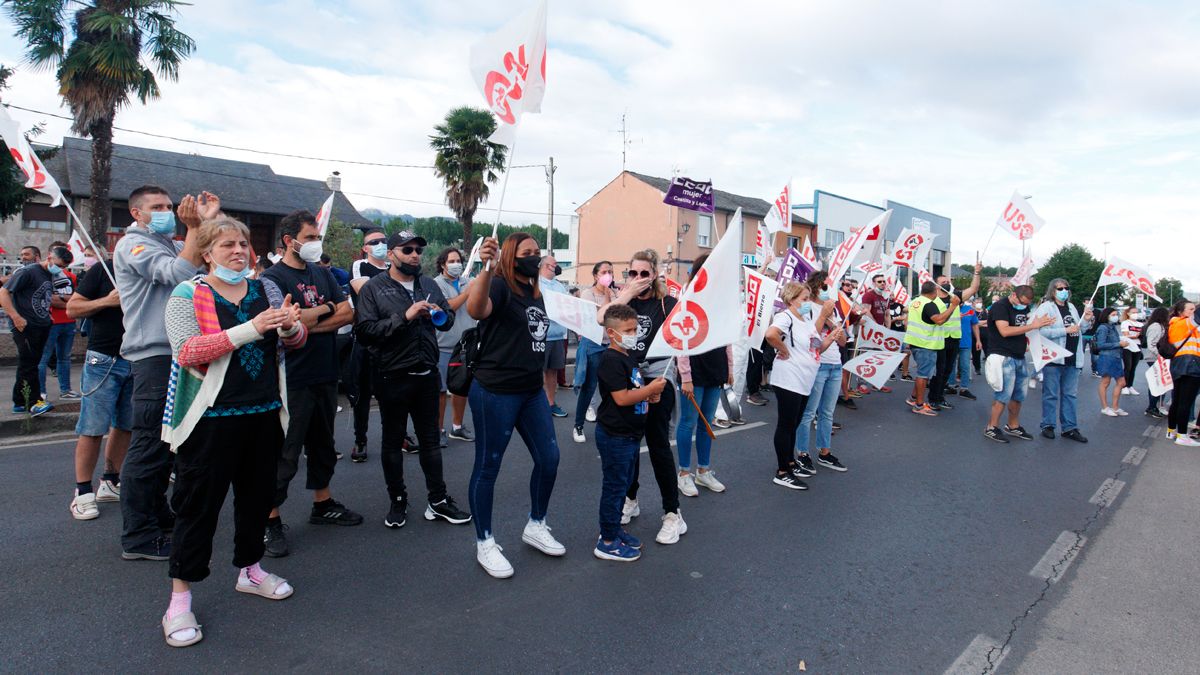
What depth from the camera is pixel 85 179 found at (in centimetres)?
2591

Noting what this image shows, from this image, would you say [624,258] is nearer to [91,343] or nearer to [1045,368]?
[1045,368]

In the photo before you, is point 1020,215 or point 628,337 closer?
point 628,337

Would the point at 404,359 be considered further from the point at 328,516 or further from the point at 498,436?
the point at 328,516

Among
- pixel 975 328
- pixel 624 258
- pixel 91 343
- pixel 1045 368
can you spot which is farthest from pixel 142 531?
pixel 624 258

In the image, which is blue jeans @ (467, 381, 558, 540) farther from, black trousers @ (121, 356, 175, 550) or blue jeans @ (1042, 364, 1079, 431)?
blue jeans @ (1042, 364, 1079, 431)

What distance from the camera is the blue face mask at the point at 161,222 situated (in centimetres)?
376

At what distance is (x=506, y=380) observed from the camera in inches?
150

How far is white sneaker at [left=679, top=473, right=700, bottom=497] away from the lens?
211 inches

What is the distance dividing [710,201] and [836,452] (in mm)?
4820

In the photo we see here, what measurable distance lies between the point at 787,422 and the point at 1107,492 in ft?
10.4

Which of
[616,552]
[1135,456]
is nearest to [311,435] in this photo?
[616,552]

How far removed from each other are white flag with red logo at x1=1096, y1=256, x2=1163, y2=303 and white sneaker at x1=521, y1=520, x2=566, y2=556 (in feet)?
32.6

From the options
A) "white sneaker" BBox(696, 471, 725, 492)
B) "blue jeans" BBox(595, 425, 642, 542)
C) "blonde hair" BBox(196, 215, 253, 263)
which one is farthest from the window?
"blonde hair" BBox(196, 215, 253, 263)

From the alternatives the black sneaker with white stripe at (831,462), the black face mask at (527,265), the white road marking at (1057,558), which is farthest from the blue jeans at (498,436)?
the black sneaker with white stripe at (831,462)
